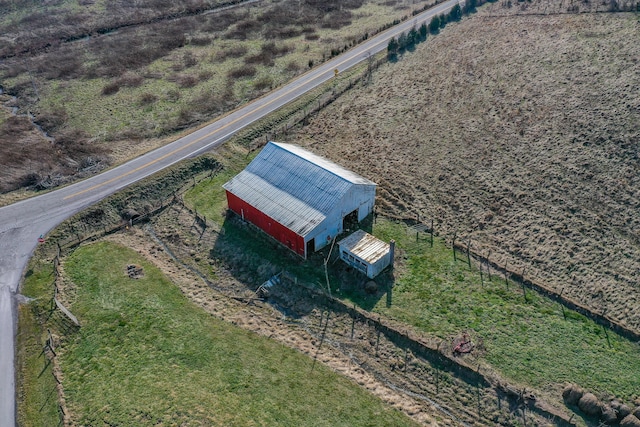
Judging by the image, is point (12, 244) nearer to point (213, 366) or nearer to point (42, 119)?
point (213, 366)

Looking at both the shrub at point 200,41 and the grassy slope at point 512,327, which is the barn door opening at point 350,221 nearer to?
the grassy slope at point 512,327

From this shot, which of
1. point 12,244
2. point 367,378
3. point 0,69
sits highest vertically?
point 0,69

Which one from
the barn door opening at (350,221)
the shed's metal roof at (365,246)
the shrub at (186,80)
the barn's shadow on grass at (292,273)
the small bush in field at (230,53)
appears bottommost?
the barn's shadow on grass at (292,273)

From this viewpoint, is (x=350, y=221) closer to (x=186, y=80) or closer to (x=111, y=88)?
(x=186, y=80)

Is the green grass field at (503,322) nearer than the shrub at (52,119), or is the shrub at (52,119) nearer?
the green grass field at (503,322)

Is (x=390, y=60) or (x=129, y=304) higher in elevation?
(x=390, y=60)

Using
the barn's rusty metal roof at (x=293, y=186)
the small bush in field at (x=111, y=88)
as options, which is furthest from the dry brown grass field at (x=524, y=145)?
→ the small bush in field at (x=111, y=88)

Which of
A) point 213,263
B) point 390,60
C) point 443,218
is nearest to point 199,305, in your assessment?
point 213,263
